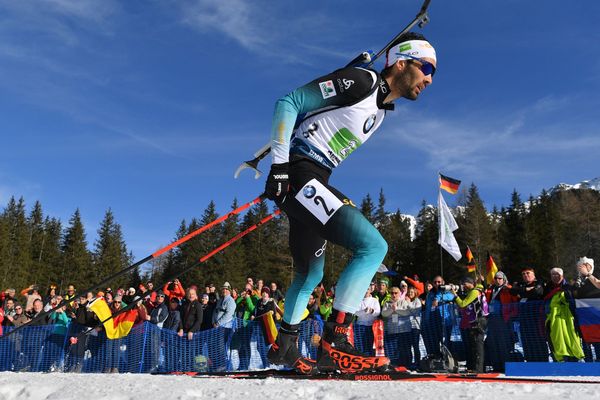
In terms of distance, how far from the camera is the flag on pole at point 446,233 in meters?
17.8

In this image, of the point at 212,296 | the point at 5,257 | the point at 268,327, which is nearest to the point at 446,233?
the point at 212,296

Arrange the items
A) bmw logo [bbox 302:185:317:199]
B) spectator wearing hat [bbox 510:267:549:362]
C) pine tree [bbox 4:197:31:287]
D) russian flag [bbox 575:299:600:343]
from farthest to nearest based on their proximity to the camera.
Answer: pine tree [bbox 4:197:31:287] → spectator wearing hat [bbox 510:267:549:362] → russian flag [bbox 575:299:600:343] → bmw logo [bbox 302:185:317:199]

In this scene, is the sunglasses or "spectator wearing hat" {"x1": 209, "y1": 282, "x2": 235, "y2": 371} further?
"spectator wearing hat" {"x1": 209, "y1": 282, "x2": 235, "y2": 371}

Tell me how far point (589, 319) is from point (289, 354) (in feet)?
20.3

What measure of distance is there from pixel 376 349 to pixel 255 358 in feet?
8.47

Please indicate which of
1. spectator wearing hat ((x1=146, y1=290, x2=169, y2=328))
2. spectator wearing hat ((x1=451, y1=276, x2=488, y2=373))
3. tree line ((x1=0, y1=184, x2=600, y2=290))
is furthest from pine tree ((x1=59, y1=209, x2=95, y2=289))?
spectator wearing hat ((x1=451, y1=276, x2=488, y2=373))

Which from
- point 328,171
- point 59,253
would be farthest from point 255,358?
point 59,253

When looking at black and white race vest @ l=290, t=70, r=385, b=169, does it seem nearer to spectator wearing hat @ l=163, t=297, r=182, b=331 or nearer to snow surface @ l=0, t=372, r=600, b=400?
snow surface @ l=0, t=372, r=600, b=400

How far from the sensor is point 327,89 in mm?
3932

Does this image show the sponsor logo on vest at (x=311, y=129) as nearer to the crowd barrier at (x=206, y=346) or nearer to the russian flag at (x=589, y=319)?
the russian flag at (x=589, y=319)

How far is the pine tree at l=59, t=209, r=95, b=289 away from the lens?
7812 cm

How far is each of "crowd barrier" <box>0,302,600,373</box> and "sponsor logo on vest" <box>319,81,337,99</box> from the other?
7.26 m

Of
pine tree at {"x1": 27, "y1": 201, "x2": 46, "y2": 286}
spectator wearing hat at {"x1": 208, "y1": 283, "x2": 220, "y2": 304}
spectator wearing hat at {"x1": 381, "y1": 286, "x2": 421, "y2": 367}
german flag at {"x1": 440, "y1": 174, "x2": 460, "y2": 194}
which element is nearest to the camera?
spectator wearing hat at {"x1": 381, "y1": 286, "x2": 421, "y2": 367}

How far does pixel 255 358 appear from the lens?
11367 millimetres
